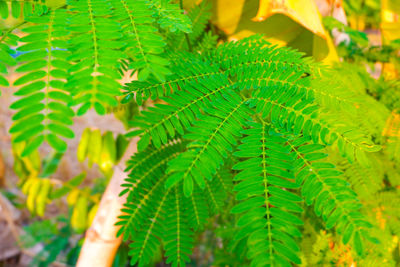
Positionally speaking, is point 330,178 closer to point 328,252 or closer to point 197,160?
point 197,160

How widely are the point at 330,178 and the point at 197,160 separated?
0.15 meters

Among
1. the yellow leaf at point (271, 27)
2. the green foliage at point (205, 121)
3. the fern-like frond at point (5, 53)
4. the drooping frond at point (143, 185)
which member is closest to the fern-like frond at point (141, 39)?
the green foliage at point (205, 121)

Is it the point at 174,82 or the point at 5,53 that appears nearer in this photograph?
the point at 5,53

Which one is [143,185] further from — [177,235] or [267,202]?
[267,202]

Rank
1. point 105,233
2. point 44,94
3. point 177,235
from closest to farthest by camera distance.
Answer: point 44,94
point 177,235
point 105,233

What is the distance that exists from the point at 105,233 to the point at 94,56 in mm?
558

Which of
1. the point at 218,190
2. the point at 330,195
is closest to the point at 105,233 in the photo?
the point at 218,190

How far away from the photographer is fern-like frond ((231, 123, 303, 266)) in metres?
0.31

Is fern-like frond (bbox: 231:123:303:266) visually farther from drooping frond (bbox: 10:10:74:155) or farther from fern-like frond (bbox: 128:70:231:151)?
drooping frond (bbox: 10:10:74:155)

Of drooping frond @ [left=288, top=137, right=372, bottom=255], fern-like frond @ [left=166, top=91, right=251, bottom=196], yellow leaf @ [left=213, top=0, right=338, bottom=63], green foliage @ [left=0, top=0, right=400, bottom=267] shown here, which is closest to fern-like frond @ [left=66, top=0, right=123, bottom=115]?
green foliage @ [left=0, top=0, right=400, bottom=267]

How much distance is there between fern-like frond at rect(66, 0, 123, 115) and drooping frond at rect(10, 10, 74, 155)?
0.01 meters

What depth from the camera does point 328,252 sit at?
0.60 meters

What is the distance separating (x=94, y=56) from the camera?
0.33m

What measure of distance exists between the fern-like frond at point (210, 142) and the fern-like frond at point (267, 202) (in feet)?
0.07
